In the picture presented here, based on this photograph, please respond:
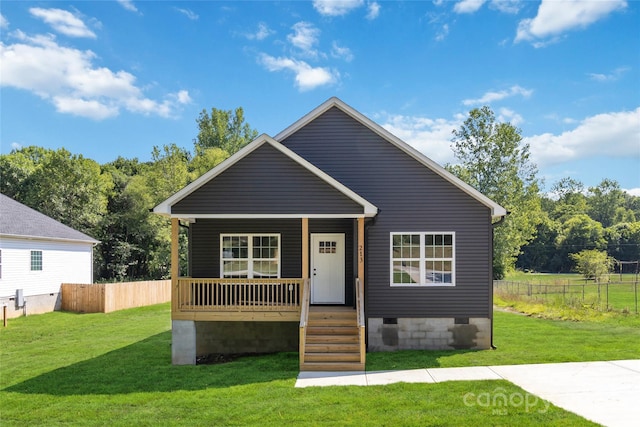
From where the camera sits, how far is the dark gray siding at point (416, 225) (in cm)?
1241

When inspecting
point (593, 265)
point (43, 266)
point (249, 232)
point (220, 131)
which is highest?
point (220, 131)

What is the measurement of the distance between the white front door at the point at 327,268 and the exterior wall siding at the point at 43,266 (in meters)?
14.7

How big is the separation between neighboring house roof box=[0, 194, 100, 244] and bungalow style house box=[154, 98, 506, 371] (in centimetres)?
1215

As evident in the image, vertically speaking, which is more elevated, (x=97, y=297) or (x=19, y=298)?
(x=19, y=298)

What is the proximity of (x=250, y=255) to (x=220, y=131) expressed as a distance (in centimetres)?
3764

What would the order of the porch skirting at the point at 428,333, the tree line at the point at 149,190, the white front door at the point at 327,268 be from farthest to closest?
the tree line at the point at 149,190
the white front door at the point at 327,268
the porch skirting at the point at 428,333

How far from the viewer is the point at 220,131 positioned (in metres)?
48.4

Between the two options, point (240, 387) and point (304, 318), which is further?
point (304, 318)

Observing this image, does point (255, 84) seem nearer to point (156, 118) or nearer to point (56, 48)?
point (56, 48)

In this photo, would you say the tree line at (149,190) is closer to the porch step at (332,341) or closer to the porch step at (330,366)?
the porch step at (332,341)

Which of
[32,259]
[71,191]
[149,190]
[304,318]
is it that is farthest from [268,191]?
[71,191]

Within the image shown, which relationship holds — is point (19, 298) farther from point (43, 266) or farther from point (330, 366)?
point (330, 366)

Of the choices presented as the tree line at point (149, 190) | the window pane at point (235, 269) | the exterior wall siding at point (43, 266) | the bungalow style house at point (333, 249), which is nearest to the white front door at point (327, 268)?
the bungalow style house at point (333, 249)

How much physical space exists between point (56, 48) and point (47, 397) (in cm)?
1727
